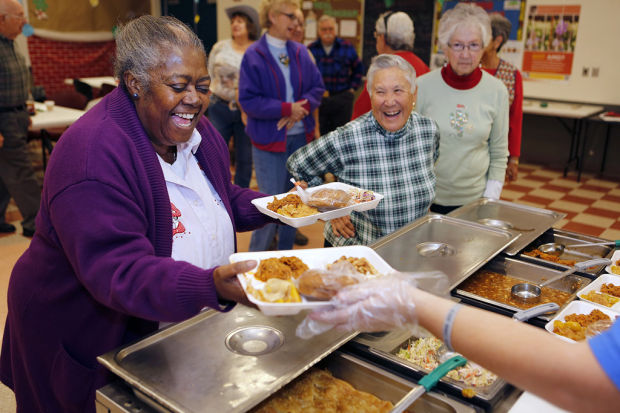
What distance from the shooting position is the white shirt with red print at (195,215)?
1.58 meters

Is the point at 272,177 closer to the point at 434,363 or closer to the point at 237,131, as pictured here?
the point at 237,131

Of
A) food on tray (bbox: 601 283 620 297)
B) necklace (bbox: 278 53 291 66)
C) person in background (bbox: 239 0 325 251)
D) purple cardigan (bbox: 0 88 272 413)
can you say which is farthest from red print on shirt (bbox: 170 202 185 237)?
necklace (bbox: 278 53 291 66)

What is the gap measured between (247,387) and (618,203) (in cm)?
599

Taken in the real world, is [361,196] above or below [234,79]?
below

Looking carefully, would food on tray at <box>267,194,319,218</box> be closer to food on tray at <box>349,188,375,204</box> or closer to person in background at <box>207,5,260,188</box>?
food on tray at <box>349,188,375,204</box>

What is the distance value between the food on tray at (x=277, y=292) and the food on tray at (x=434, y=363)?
527mm

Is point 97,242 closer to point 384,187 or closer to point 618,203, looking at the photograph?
point 384,187

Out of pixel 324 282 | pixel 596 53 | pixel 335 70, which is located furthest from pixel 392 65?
pixel 596 53

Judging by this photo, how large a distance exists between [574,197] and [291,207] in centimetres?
524

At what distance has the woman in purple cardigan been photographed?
1241mm

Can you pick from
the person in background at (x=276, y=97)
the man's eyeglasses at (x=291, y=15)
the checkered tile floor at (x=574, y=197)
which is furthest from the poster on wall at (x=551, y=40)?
the man's eyeglasses at (x=291, y=15)

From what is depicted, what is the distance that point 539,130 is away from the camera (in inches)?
297

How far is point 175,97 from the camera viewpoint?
4.79 feet

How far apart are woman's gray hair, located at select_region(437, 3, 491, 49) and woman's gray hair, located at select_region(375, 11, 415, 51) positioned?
0.80 metres
